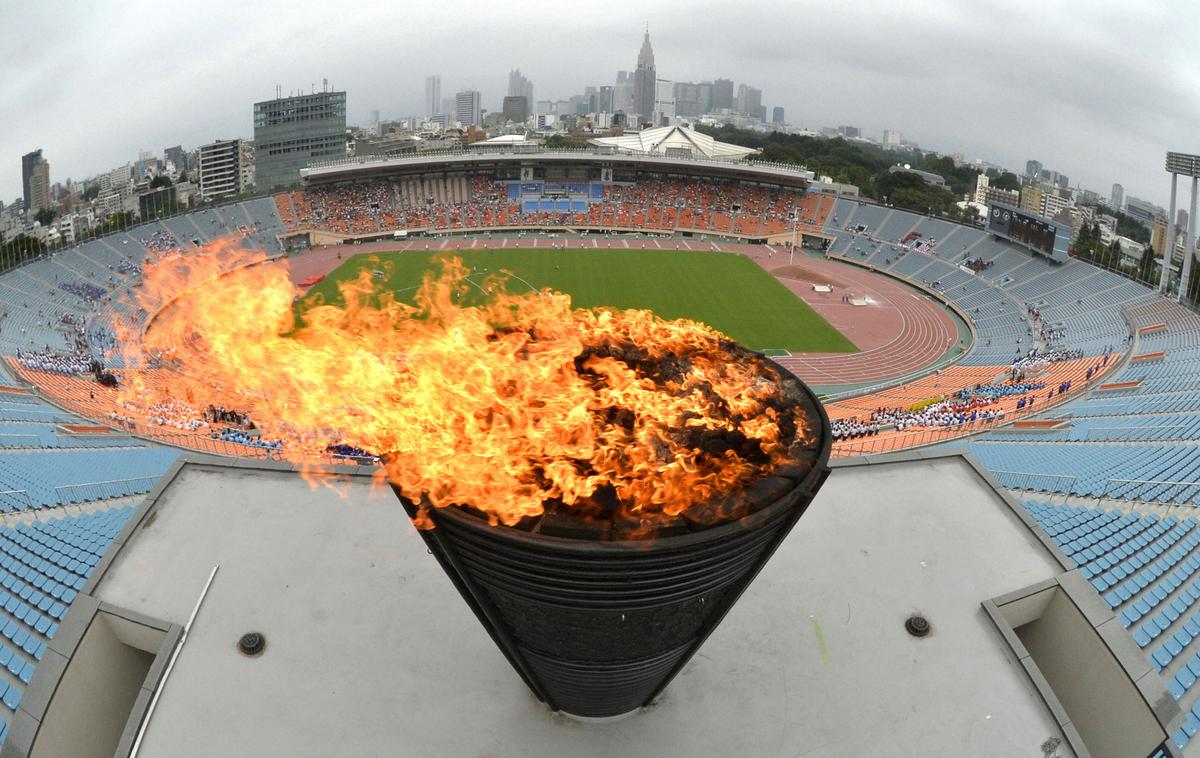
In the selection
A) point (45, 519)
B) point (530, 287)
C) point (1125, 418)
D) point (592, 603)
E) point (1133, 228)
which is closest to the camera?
point (592, 603)

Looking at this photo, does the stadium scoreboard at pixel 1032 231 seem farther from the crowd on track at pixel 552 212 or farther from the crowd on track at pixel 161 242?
the crowd on track at pixel 161 242

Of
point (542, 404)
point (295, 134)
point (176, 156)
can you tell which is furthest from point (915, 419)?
point (176, 156)

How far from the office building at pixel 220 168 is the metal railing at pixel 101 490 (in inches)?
3996

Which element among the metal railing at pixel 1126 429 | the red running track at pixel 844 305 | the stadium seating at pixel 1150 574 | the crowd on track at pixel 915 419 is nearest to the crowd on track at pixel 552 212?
the red running track at pixel 844 305

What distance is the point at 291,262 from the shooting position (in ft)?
168

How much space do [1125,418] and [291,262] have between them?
159ft

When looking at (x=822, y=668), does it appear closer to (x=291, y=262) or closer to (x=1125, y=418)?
(x=1125, y=418)

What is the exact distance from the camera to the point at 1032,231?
45938 mm

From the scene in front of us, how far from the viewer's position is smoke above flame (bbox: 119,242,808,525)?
6016 mm

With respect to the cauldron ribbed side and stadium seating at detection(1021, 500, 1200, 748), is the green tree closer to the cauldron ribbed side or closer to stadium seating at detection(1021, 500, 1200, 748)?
stadium seating at detection(1021, 500, 1200, 748)

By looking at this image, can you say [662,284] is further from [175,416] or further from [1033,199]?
[1033,199]

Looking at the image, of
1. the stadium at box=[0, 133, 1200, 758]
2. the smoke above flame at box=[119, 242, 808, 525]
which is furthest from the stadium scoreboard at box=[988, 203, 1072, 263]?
the smoke above flame at box=[119, 242, 808, 525]

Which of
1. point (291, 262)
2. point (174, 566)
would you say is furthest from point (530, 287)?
→ point (174, 566)

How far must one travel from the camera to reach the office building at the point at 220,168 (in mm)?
103812
